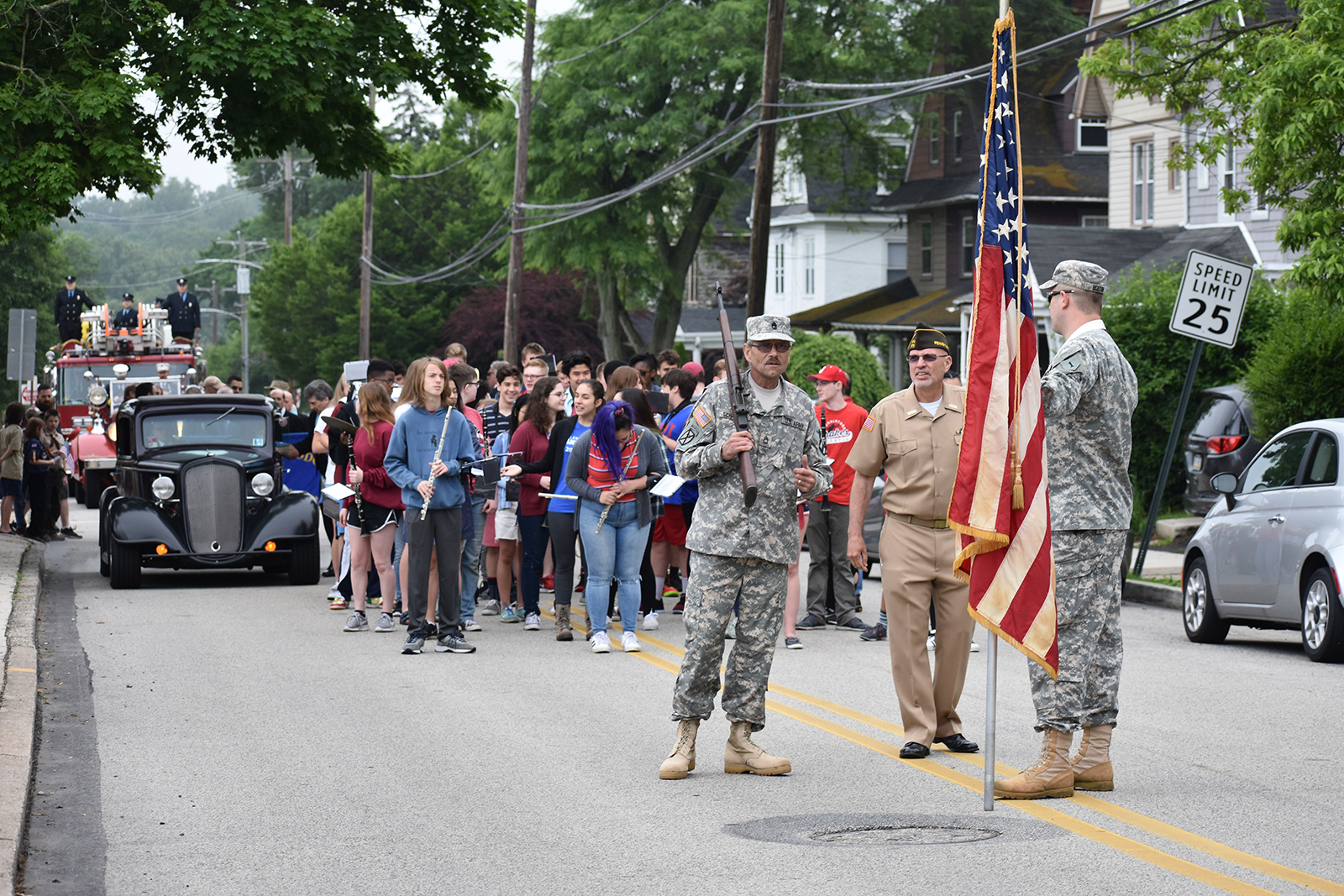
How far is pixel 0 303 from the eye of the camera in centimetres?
6538

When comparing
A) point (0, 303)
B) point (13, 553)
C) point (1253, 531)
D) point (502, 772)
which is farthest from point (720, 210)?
point (502, 772)

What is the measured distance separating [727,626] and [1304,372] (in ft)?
44.1

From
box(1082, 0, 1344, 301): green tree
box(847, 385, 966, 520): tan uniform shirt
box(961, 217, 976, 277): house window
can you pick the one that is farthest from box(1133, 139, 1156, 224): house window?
box(847, 385, 966, 520): tan uniform shirt

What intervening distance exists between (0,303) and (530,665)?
59.2m

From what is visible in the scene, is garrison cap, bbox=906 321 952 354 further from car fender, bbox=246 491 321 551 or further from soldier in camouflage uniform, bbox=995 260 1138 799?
car fender, bbox=246 491 321 551

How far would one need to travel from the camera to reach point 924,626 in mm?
8562

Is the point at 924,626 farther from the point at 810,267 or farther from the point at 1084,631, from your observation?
the point at 810,267

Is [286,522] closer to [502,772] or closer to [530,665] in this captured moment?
[530,665]

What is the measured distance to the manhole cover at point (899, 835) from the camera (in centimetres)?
666

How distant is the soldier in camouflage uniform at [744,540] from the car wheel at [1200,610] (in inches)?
265

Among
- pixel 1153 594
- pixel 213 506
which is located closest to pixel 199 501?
pixel 213 506

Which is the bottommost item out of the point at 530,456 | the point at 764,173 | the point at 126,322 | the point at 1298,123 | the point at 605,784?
the point at 605,784

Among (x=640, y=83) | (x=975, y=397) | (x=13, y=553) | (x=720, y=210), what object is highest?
(x=640, y=83)

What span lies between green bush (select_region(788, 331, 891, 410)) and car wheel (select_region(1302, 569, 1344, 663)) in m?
18.5
